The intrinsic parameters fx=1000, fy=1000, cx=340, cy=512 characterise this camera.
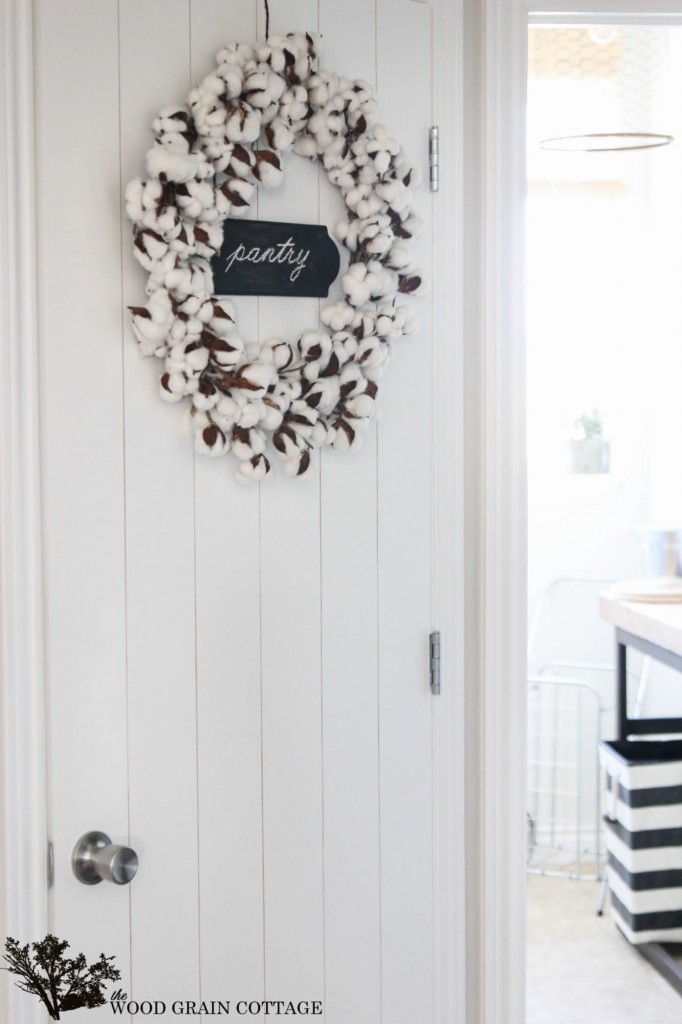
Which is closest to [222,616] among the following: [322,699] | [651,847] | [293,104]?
[322,699]

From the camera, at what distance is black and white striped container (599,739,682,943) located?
2.89 m

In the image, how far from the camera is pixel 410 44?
5.02 feet

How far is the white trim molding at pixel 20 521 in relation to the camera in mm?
1386

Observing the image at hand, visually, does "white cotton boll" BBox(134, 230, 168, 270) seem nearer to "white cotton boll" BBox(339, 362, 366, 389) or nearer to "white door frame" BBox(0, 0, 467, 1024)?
"white door frame" BBox(0, 0, 467, 1024)

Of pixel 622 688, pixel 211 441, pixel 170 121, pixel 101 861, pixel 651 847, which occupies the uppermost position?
pixel 170 121

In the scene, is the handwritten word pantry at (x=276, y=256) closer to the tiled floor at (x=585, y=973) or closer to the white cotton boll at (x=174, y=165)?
the white cotton boll at (x=174, y=165)

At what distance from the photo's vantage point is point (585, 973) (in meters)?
2.89

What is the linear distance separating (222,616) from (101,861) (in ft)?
1.26

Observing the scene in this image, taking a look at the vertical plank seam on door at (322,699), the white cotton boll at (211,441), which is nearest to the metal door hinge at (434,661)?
the vertical plank seam on door at (322,699)

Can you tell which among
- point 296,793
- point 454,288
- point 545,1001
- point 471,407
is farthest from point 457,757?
point 545,1001

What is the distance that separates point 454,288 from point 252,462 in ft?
A: 1.41

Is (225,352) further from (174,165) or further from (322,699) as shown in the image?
(322,699)

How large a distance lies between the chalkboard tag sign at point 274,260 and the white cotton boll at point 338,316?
0.03m

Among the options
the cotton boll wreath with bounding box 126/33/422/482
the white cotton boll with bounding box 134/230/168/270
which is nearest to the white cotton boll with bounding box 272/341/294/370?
the cotton boll wreath with bounding box 126/33/422/482
